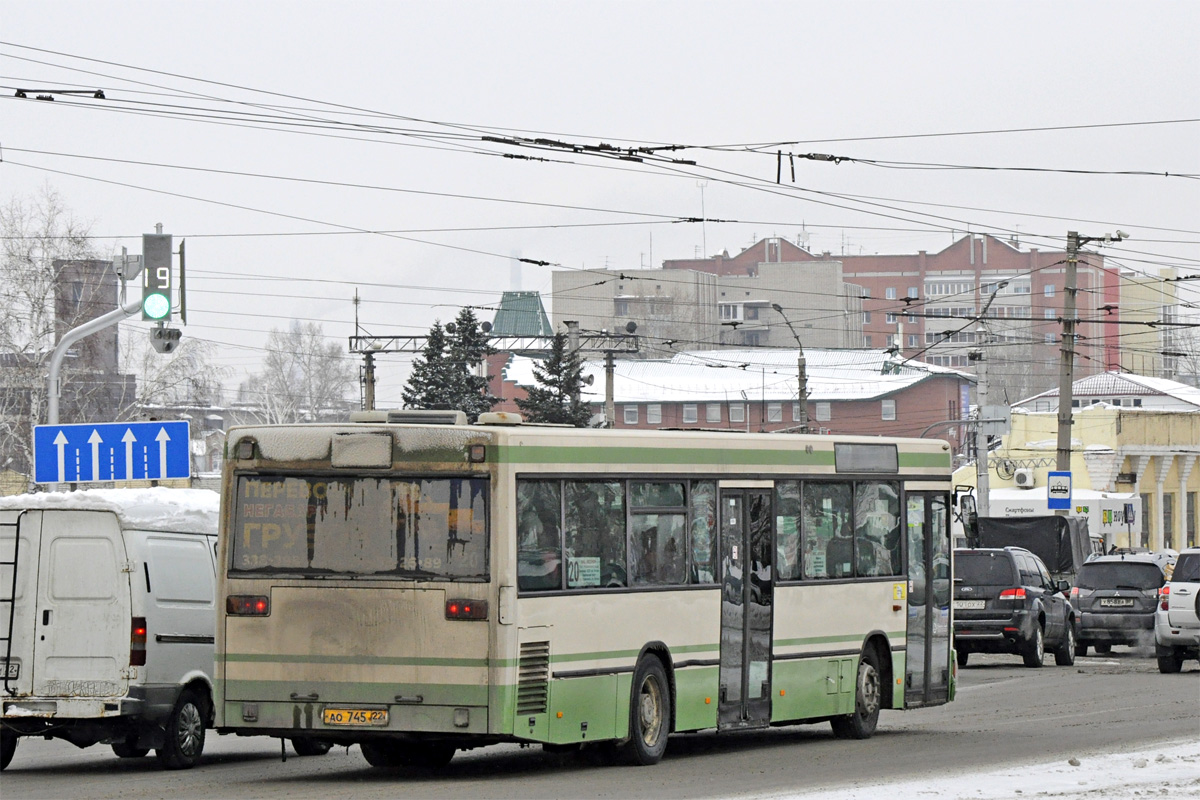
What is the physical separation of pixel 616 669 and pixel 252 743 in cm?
547

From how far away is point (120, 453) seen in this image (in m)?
25.8

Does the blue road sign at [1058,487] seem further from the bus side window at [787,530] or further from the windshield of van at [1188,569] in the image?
the bus side window at [787,530]

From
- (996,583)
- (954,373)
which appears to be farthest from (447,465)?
(954,373)

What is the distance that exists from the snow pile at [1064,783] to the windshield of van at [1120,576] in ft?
61.5

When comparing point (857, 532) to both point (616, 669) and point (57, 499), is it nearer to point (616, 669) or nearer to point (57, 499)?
point (616, 669)

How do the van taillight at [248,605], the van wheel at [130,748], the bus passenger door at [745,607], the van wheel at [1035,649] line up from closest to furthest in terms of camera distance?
the van taillight at [248,605]
the van wheel at [130,748]
the bus passenger door at [745,607]
the van wheel at [1035,649]

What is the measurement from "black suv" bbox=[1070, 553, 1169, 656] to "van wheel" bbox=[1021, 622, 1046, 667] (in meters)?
2.83

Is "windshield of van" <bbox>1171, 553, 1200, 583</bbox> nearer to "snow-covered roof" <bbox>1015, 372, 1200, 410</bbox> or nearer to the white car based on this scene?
the white car

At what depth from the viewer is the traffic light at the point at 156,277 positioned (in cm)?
2233

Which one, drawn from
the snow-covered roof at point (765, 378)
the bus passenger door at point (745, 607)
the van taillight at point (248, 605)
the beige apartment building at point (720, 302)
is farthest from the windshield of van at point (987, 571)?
the beige apartment building at point (720, 302)

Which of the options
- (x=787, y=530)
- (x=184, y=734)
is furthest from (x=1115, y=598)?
(x=184, y=734)

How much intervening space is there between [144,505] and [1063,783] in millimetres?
7197

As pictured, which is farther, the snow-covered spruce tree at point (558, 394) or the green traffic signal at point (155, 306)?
the snow-covered spruce tree at point (558, 394)

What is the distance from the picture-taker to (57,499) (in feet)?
47.6
